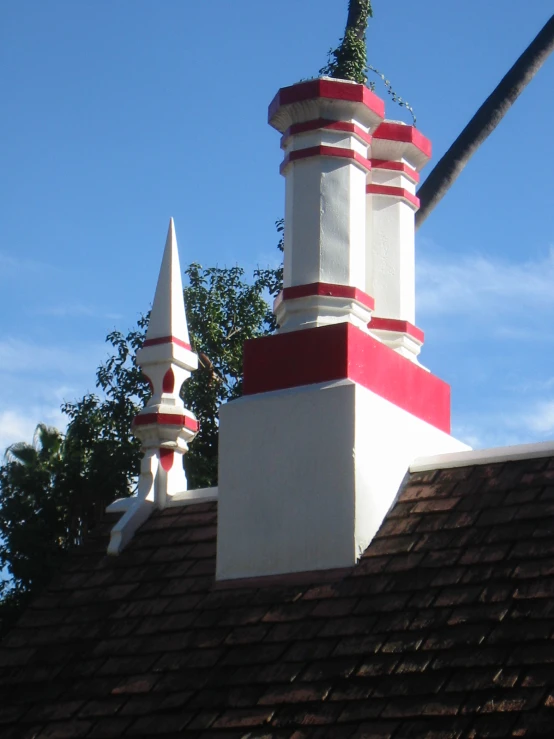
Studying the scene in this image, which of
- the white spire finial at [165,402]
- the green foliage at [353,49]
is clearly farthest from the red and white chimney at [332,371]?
the green foliage at [353,49]

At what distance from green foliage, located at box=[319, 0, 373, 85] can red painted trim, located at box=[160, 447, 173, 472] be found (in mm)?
11479

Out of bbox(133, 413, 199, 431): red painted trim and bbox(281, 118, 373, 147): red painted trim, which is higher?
bbox(281, 118, 373, 147): red painted trim

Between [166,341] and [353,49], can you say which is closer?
[166,341]

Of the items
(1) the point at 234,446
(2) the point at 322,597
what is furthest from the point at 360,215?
(2) the point at 322,597

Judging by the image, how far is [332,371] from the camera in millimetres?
8031

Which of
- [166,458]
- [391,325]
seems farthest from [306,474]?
[166,458]

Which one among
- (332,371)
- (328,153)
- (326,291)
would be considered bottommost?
(332,371)

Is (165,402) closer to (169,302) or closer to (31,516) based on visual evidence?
(169,302)

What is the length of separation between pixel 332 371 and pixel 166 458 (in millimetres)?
1949

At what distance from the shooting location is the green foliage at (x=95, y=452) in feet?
71.4

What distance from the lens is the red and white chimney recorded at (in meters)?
7.76

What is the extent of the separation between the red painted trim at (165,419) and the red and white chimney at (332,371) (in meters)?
1.28

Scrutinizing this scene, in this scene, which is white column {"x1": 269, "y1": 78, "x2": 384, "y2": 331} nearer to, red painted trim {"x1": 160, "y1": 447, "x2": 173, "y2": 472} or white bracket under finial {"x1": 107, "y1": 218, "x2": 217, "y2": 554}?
white bracket under finial {"x1": 107, "y1": 218, "x2": 217, "y2": 554}

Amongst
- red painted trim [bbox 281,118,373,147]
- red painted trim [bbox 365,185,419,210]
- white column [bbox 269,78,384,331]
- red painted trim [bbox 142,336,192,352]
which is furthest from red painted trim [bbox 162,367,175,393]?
red painted trim [bbox 281,118,373,147]
